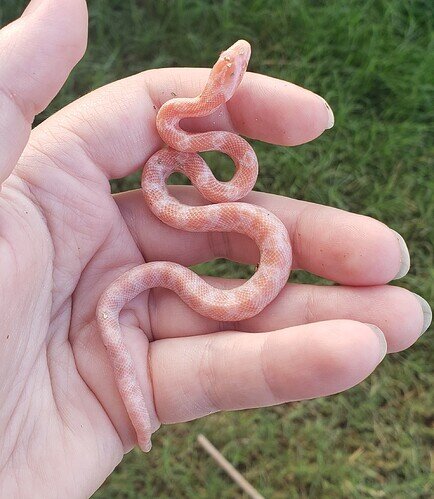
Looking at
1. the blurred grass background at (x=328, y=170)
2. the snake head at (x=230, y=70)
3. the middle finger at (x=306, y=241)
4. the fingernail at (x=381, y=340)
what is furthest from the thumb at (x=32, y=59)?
the blurred grass background at (x=328, y=170)

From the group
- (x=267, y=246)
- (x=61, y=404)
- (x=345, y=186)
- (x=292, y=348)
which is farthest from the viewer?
(x=345, y=186)

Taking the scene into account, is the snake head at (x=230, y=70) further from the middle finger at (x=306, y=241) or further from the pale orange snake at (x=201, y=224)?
the middle finger at (x=306, y=241)

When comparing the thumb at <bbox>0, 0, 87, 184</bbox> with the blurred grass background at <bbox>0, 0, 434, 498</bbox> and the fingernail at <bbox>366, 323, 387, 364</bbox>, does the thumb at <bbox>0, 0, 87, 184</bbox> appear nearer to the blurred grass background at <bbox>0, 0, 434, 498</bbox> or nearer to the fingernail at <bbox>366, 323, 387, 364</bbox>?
the fingernail at <bbox>366, 323, 387, 364</bbox>

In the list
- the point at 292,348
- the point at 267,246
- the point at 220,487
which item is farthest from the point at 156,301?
the point at 220,487

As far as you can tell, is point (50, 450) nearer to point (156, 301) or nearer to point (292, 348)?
point (156, 301)

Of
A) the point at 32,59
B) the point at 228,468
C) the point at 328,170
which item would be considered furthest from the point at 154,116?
the point at 228,468

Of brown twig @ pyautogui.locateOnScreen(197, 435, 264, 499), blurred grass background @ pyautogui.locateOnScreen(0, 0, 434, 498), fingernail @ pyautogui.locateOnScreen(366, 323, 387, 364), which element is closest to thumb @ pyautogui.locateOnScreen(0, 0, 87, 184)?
fingernail @ pyautogui.locateOnScreen(366, 323, 387, 364)
